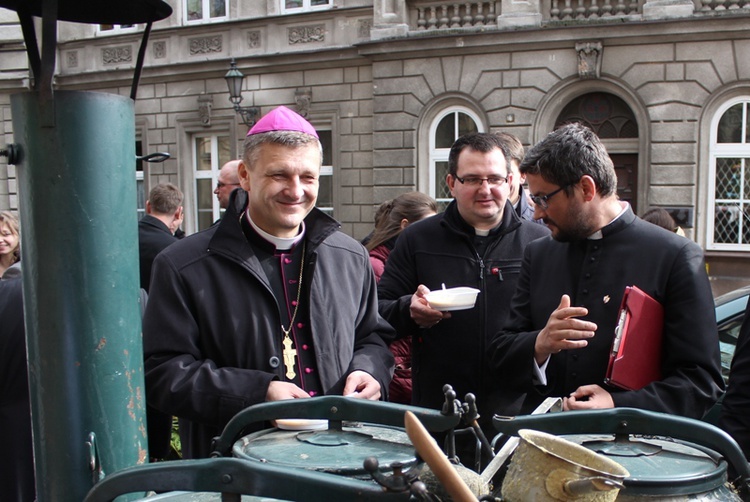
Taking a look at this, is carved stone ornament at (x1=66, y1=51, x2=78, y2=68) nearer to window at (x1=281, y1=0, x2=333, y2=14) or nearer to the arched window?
window at (x1=281, y1=0, x2=333, y2=14)

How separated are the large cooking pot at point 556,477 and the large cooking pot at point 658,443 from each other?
7.5 inches

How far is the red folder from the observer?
2.26 m

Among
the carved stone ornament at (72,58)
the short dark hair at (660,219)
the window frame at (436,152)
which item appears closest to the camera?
the short dark hair at (660,219)

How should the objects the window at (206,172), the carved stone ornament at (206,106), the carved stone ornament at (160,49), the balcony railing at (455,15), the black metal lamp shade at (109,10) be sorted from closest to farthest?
1. the black metal lamp shade at (109,10)
2. the balcony railing at (455,15)
3. the carved stone ornament at (206,106)
4. the carved stone ornament at (160,49)
5. the window at (206,172)

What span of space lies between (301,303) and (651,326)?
110cm

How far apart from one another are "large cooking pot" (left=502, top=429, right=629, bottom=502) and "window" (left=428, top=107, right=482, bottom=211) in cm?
1271

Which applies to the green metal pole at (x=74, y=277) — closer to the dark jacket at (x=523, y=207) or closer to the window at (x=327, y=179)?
the dark jacket at (x=523, y=207)

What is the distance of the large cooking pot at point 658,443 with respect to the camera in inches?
55.5

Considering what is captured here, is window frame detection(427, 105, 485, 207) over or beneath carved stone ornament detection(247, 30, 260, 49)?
beneath

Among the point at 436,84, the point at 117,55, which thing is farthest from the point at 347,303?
the point at 117,55

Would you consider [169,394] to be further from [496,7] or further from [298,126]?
[496,7]

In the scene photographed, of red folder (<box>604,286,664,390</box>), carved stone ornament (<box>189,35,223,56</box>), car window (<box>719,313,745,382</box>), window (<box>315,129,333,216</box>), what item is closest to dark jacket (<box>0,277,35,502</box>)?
red folder (<box>604,286,664,390</box>)

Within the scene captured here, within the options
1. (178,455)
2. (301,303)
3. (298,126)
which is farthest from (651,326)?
(178,455)

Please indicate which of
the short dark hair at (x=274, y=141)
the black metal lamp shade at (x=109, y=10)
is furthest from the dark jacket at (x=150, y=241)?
the black metal lamp shade at (x=109, y=10)
